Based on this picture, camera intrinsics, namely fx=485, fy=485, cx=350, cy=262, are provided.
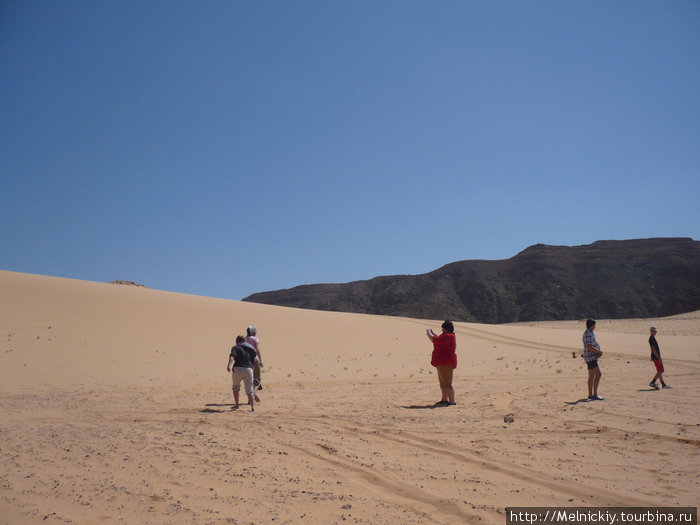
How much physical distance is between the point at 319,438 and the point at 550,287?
275 feet

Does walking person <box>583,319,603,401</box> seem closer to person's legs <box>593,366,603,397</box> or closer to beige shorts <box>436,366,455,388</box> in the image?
person's legs <box>593,366,603,397</box>

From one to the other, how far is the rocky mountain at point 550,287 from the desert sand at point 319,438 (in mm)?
65990

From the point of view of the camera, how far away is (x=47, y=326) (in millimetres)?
19344

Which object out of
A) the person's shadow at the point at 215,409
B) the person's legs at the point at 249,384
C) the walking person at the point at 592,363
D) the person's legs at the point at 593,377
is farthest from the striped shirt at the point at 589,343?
the person's shadow at the point at 215,409

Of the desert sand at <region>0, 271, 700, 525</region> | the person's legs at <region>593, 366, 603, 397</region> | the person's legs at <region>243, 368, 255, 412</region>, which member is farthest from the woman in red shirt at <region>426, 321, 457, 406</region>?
the person's legs at <region>243, 368, 255, 412</region>

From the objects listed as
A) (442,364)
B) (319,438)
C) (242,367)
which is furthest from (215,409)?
(442,364)

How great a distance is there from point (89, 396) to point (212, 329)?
11136 mm

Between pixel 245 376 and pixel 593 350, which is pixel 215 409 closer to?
pixel 245 376

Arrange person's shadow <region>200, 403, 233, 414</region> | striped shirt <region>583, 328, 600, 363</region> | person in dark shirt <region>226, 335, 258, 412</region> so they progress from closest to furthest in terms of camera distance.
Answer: person's shadow <region>200, 403, 233, 414</region> < person in dark shirt <region>226, 335, 258, 412</region> < striped shirt <region>583, 328, 600, 363</region>

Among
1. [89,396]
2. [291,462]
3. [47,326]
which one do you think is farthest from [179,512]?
[47,326]

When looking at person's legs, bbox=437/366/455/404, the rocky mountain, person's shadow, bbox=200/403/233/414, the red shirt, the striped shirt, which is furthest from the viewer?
the rocky mountain

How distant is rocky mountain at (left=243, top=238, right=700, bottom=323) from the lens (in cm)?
7850

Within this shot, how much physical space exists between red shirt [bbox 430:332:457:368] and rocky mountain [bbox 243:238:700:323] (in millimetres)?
70032

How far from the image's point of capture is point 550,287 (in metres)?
83.2
